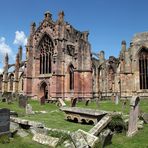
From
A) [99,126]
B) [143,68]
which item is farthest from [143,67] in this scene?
[99,126]

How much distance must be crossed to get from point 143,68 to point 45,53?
644 inches

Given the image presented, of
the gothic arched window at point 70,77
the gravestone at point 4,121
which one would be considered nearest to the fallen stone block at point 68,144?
the gravestone at point 4,121

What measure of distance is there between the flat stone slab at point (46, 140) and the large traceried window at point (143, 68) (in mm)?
27988

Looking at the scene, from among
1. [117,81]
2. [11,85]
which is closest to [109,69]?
[117,81]

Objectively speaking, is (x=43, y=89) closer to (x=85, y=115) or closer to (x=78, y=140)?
(x=85, y=115)

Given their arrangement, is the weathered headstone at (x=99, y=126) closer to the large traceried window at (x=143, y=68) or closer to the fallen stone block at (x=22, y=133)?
the fallen stone block at (x=22, y=133)

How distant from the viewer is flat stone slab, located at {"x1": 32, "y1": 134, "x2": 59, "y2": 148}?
29.3ft

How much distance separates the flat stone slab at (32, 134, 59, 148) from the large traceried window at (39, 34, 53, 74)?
95.5 feet

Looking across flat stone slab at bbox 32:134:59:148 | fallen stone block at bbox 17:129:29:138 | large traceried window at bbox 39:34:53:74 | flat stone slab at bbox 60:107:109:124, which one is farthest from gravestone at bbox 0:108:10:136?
large traceried window at bbox 39:34:53:74

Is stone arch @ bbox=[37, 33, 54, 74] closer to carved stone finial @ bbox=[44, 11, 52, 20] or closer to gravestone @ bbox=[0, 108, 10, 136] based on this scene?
carved stone finial @ bbox=[44, 11, 52, 20]

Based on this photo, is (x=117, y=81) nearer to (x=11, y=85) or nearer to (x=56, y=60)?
(x=56, y=60)

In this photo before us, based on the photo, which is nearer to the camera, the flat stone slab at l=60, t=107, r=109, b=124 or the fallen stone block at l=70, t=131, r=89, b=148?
the fallen stone block at l=70, t=131, r=89, b=148

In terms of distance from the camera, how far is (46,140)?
9234 millimetres

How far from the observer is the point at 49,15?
3950 centimetres
